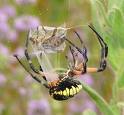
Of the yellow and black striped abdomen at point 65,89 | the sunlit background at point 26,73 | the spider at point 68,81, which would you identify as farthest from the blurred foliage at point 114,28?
the sunlit background at point 26,73

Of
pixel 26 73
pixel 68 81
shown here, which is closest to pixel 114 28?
pixel 68 81

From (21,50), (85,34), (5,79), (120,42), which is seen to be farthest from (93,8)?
(85,34)

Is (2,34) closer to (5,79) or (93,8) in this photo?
(5,79)

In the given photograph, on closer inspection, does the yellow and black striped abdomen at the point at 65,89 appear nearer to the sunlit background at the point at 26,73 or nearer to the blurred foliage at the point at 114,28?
the blurred foliage at the point at 114,28

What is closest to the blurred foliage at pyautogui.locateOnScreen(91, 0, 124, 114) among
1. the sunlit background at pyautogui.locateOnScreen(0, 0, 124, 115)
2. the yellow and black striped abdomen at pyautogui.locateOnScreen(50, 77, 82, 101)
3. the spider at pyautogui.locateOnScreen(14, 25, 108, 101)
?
the spider at pyautogui.locateOnScreen(14, 25, 108, 101)

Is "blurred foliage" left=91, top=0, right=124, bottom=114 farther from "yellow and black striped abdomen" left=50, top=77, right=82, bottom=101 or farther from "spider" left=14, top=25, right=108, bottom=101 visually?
"yellow and black striped abdomen" left=50, top=77, right=82, bottom=101

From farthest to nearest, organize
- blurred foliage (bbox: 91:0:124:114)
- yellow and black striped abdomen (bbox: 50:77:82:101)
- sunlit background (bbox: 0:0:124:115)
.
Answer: sunlit background (bbox: 0:0:124:115), blurred foliage (bbox: 91:0:124:114), yellow and black striped abdomen (bbox: 50:77:82:101)
